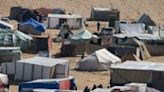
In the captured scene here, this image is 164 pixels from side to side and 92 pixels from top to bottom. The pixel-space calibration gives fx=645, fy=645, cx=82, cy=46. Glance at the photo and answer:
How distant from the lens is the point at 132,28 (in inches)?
1975

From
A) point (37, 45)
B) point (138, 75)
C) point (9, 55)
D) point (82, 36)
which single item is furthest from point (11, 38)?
point (138, 75)

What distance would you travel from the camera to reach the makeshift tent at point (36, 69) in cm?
3019

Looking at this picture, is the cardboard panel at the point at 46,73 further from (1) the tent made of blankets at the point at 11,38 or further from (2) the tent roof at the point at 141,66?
(1) the tent made of blankets at the point at 11,38

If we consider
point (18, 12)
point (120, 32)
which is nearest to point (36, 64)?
point (120, 32)

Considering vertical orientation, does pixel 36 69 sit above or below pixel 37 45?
above

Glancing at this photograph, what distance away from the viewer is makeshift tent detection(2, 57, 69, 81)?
30188mm

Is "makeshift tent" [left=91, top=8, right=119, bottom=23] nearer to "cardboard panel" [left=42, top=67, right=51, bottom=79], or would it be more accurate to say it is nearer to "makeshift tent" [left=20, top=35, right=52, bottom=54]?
"makeshift tent" [left=20, top=35, right=52, bottom=54]

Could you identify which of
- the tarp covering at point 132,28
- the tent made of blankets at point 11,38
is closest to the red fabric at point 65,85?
the tent made of blankets at point 11,38

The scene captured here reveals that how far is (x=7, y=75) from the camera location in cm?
3059

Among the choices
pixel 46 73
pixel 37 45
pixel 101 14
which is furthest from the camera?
pixel 101 14

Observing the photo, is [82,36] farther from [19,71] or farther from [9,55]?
[19,71]

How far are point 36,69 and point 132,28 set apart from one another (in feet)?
68.3

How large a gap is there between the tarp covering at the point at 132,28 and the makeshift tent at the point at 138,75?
801 inches

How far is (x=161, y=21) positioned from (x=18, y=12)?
15452 millimetres
